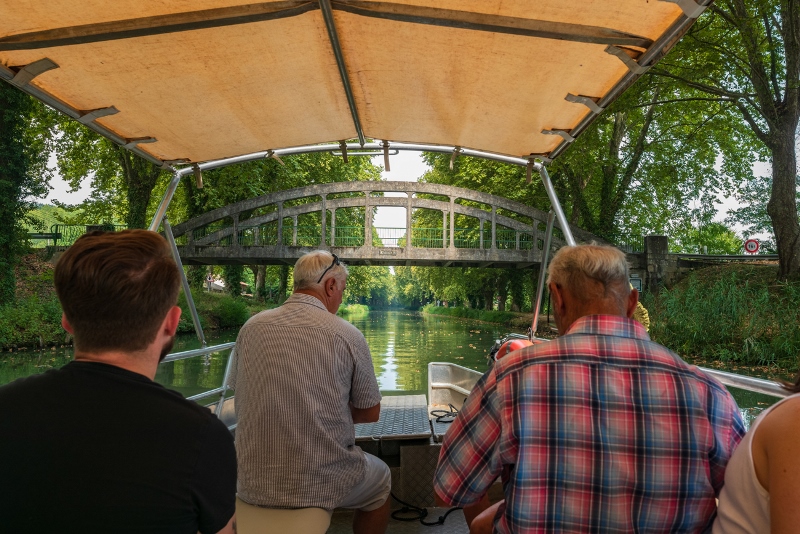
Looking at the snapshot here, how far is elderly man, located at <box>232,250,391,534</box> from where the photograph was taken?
78.0 inches

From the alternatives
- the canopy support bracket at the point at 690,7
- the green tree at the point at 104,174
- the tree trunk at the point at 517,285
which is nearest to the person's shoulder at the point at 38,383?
the canopy support bracket at the point at 690,7

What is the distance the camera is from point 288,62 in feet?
8.64

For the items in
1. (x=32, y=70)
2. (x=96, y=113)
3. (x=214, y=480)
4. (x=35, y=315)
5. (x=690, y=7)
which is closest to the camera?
(x=214, y=480)

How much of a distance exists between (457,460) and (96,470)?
32.9 inches

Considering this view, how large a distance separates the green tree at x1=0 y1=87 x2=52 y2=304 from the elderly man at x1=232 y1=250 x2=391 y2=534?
62.0ft

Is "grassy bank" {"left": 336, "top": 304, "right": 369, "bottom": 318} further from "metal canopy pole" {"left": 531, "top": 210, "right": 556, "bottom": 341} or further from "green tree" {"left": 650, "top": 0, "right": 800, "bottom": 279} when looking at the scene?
"metal canopy pole" {"left": 531, "top": 210, "right": 556, "bottom": 341}

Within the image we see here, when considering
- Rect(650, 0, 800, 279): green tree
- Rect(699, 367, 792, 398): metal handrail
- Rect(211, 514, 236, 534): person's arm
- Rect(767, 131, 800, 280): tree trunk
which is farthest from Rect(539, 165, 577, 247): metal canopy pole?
Rect(767, 131, 800, 280): tree trunk

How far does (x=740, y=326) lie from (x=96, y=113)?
1298cm

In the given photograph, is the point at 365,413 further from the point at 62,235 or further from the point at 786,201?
the point at 62,235

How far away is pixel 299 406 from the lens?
201 cm

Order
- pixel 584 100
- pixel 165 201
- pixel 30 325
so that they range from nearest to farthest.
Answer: pixel 584 100
pixel 165 201
pixel 30 325

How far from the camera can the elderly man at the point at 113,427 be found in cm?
102

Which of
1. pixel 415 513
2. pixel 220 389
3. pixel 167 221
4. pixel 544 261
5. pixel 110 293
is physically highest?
pixel 167 221

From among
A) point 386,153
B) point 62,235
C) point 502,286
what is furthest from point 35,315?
point 502,286
